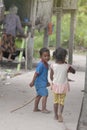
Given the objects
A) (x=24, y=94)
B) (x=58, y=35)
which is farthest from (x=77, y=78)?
(x=58, y=35)

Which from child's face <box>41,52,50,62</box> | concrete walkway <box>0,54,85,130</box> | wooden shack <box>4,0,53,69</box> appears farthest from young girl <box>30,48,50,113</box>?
wooden shack <box>4,0,53,69</box>

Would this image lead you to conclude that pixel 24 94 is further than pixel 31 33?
No

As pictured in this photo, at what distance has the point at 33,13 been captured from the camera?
17.5 metres

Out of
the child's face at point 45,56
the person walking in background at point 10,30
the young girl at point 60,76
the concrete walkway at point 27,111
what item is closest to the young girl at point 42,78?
the child's face at point 45,56

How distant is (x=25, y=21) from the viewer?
57.7 feet

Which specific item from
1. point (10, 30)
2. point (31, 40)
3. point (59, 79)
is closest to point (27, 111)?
point (59, 79)

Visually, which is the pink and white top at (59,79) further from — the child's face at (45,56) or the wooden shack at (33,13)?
the wooden shack at (33,13)

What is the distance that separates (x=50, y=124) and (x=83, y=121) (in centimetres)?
54

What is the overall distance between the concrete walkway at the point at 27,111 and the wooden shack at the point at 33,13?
176 inches

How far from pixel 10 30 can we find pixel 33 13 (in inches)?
54.5

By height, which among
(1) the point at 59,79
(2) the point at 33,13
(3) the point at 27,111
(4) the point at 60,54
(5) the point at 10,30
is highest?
(4) the point at 60,54

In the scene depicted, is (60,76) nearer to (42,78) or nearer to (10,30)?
(42,78)

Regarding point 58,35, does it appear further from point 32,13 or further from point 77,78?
point 77,78

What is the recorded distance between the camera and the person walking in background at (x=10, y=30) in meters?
16.4
